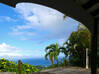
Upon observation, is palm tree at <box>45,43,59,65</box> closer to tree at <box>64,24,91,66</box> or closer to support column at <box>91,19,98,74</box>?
tree at <box>64,24,91,66</box>

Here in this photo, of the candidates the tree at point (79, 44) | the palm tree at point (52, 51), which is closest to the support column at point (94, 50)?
the tree at point (79, 44)

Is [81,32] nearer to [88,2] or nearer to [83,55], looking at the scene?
[83,55]

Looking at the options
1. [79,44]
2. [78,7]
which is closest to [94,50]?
[78,7]

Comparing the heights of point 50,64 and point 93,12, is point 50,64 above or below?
below

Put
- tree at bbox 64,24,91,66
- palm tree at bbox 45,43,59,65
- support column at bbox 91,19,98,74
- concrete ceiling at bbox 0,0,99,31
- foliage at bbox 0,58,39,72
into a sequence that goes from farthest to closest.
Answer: palm tree at bbox 45,43,59,65
tree at bbox 64,24,91,66
foliage at bbox 0,58,39,72
support column at bbox 91,19,98,74
concrete ceiling at bbox 0,0,99,31

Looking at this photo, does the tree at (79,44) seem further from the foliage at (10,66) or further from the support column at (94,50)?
the support column at (94,50)

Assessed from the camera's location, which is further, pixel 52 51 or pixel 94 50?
pixel 52 51

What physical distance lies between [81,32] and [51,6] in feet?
28.5

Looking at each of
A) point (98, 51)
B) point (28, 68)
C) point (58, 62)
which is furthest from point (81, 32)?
point (98, 51)

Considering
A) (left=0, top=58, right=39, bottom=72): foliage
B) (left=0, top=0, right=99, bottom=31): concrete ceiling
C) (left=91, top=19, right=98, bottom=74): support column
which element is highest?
(left=0, top=0, right=99, bottom=31): concrete ceiling

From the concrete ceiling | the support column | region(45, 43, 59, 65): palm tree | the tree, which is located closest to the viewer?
the concrete ceiling

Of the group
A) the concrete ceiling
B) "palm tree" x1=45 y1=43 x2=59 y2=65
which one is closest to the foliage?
"palm tree" x1=45 y1=43 x2=59 y2=65

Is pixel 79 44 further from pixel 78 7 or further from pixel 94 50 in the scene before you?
pixel 78 7

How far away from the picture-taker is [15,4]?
62.2 inches
